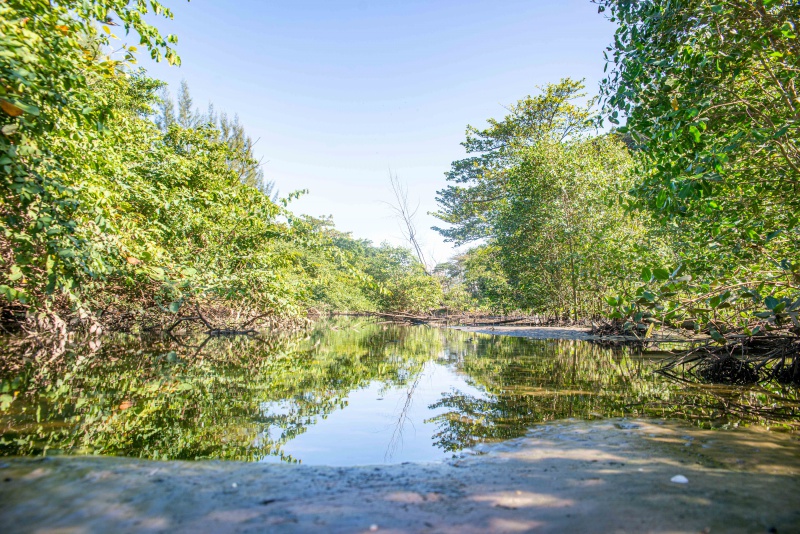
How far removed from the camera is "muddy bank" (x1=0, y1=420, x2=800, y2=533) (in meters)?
1.83

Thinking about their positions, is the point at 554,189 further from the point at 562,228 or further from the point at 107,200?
the point at 107,200

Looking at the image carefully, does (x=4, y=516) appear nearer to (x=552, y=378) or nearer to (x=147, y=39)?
(x=147, y=39)

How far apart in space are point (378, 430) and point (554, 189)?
13.5 metres

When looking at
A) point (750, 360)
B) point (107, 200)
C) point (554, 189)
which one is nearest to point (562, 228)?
point (554, 189)

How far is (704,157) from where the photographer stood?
4199mm

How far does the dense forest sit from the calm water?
1.04m

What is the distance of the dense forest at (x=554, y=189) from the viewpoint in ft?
12.9

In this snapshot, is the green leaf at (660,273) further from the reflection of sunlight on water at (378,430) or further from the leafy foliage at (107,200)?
the leafy foliage at (107,200)

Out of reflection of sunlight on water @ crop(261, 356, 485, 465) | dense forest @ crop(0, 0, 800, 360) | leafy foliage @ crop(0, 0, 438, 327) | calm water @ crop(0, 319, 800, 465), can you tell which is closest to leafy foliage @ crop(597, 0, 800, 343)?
dense forest @ crop(0, 0, 800, 360)

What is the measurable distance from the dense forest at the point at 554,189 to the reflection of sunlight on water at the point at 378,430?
2.27 metres

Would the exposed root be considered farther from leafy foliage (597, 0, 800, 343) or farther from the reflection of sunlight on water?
the reflection of sunlight on water

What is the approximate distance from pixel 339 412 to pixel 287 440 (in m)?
1.30

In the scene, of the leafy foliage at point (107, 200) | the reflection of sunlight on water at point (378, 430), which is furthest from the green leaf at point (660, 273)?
the leafy foliage at point (107, 200)

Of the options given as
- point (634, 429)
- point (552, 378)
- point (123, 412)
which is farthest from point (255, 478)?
point (552, 378)
